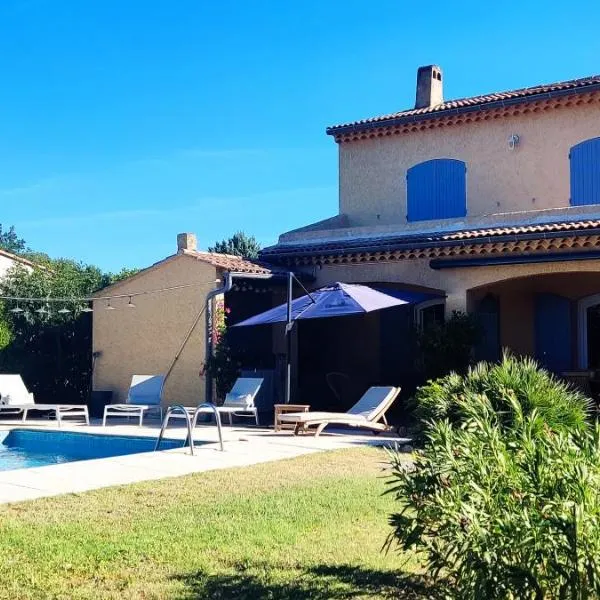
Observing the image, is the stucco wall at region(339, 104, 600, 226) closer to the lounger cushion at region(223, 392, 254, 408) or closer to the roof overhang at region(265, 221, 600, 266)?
the roof overhang at region(265, 221, 600, 266)

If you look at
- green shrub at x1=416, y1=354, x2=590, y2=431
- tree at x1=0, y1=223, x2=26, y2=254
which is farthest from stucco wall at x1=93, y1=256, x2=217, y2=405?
tree at x1=0, y1=223, x2=26, y2=254

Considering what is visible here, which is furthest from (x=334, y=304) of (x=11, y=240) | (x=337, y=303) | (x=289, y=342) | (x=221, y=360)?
(x=11, y=240)

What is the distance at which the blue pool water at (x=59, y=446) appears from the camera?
13688 mm

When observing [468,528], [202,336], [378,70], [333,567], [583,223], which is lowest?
[333,567]

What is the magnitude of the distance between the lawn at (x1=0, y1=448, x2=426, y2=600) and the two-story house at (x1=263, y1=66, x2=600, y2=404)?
25.8 feet

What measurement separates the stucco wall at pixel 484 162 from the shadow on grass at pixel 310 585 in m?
14.5

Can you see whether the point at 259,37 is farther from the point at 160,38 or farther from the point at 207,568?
the point at 207,568

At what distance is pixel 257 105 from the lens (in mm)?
23297

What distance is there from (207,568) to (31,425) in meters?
11.9

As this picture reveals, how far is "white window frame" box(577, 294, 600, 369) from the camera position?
1786 centimetres

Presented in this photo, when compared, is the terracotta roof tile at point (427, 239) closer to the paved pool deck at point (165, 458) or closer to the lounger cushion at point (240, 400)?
the lounger cushion at point (240, 400)

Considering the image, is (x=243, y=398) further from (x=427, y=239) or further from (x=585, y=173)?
(x=585, y=173)

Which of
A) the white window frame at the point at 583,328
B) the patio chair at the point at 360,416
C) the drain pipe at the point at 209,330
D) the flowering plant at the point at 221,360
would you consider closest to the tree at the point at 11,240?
the drain pipe at the point at 209,330

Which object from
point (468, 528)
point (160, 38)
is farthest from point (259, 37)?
point (468, 528)
